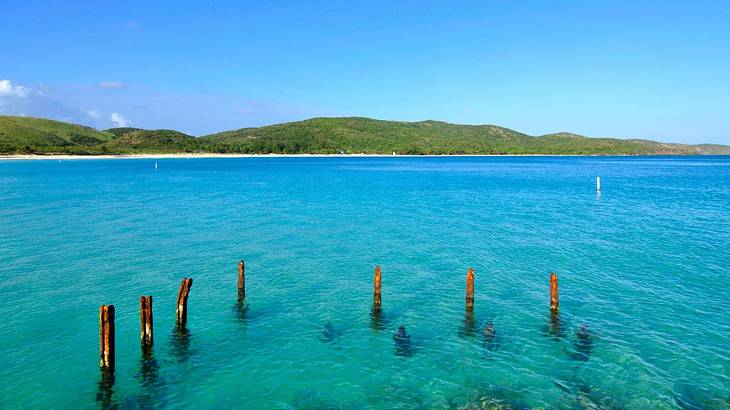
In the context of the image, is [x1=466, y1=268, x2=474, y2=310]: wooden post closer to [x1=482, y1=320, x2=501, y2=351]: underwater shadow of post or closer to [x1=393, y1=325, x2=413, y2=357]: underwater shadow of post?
[x1=482, y1=320, x2=501, y2=351]: underwater shadow of post

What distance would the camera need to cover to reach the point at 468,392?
14.6 metres

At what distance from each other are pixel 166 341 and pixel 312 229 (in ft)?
76.7

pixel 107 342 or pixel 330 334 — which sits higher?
pixel 107 342

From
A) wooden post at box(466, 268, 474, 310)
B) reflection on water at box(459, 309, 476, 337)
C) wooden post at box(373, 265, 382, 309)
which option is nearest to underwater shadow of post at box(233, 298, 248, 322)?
wooden post at box(373, 265, 382, 309)

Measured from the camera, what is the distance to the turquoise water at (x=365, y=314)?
14.7 meters

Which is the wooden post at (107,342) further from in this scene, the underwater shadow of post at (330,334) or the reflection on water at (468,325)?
the reflection on water at (468,325)

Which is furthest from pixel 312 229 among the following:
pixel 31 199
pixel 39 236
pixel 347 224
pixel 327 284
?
pixel 31 199

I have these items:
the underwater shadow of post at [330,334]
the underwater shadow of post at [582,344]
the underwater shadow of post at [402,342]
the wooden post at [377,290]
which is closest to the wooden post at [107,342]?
the underwater shadow of post at [330,334]

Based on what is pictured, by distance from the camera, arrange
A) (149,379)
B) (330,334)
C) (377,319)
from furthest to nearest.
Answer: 1. (377,319)
2. (330,334)
3. (149,379)

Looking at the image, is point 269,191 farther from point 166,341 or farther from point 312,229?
point 166,341

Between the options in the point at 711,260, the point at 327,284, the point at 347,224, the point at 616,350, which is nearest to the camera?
the point at 616,350

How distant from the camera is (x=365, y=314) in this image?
20766 millimetres

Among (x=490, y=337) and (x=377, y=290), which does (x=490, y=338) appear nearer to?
(x=490, y=337)

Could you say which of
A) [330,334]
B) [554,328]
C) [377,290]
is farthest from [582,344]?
[330,334]
